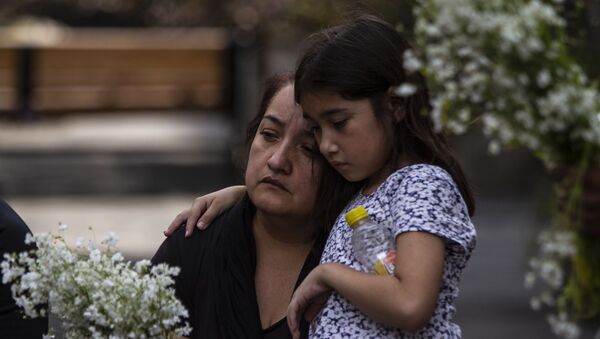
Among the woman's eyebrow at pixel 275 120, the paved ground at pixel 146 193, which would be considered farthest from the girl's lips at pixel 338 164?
the paved ground at pixel 146 193

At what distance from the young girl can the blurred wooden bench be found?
1414cm

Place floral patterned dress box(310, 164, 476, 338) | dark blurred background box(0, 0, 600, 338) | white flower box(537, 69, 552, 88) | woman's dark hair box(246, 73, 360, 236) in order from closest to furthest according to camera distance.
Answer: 1. white flower box(537, 69, 552, 88)
2. floral patterned dress box(310, 164, 476, 338)
3. woman's dark hair box(246, 73, 360, 236)
4. dark blurred background box(0, 0, 600, 338)

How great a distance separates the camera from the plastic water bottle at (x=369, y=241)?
2.62 meters

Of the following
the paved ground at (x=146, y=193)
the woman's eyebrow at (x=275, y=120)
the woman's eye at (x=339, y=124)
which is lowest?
the paved ground at (x=146, y=193)

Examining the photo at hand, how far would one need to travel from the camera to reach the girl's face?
2.73 meters

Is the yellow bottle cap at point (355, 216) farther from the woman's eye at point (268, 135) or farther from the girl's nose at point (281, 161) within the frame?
the woman's eye at point (268, 135)

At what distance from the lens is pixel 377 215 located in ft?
9.01

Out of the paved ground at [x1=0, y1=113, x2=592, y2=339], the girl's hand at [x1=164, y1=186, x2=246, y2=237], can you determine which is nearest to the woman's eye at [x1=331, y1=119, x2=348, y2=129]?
the girl's hand at [x1=164, y1=186, x2=246, y2=237]

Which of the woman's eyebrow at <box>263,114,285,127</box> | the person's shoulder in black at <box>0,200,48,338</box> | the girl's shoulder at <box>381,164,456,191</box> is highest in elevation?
the woman's eyebrow at <box>263,114,285,127</box>

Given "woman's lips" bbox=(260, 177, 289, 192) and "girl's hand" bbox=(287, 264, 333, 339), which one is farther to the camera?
"woman's lips" bbox=(260, 177, 289, 192)

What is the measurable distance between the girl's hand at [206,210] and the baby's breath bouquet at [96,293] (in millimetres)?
576

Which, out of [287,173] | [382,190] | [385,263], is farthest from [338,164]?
[287,173]

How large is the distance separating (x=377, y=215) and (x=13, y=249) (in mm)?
1132

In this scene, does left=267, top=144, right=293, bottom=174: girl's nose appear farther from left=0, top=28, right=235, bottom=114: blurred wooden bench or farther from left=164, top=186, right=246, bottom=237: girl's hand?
left=0, top=28, right=235, bottom=114: blurred wooden bench
